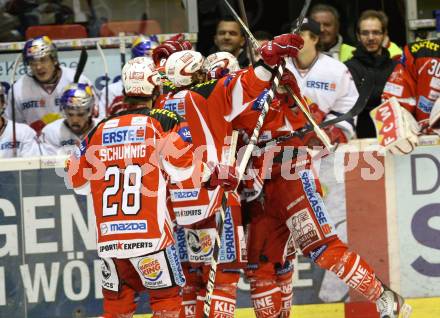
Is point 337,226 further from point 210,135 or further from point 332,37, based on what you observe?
point 332,37

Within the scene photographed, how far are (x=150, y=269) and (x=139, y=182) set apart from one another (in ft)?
1.53

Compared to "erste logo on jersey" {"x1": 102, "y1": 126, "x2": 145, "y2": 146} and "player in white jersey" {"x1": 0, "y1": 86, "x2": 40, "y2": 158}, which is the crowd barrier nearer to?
"player in white jersey" {"x1": 0, "y1": 86, "x2": 40, "y2": 158}

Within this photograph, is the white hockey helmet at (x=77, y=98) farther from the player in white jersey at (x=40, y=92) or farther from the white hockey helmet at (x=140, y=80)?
the white hockey helmet at (x=140, y=80)

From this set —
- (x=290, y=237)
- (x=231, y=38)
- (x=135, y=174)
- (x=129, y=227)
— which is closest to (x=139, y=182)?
(x=135, y=174)

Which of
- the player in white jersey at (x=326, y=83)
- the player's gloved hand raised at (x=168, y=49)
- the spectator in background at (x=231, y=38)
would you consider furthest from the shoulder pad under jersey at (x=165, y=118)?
the spectator in background at (x=231, y=38)

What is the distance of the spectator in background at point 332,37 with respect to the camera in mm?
9014

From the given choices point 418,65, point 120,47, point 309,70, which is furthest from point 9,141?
point 418,65

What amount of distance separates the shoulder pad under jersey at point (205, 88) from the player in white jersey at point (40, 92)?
85.1 inches

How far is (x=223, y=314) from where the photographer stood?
7.06m

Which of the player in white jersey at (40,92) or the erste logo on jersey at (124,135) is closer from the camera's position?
the erste logo on jersey at (124,135)

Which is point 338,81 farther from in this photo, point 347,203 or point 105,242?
point 105,242

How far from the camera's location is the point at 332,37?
9.17 metres

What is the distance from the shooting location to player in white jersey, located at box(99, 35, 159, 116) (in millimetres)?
8695

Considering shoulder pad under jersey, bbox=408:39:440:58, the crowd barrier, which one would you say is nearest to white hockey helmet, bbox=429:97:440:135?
the crowd barrier
